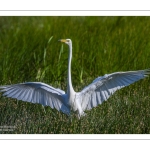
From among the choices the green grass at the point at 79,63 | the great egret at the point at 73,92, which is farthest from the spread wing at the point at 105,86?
the green grass at the point at 79,63

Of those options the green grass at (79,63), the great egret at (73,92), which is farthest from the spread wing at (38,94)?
the green grass at (79,63)

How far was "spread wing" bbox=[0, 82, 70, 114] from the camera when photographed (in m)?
5.60

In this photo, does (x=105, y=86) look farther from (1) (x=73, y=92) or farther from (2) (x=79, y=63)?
(2) (x=79, y=63)

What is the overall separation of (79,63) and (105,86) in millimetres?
1582

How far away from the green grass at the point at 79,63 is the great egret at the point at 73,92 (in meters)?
0.11

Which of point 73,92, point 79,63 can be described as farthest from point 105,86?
point 79,63

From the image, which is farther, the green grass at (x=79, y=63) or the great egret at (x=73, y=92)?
the green grass at (x=79, y=63)

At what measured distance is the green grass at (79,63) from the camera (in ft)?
18.8

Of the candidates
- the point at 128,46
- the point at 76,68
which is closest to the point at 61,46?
the point at 76,68

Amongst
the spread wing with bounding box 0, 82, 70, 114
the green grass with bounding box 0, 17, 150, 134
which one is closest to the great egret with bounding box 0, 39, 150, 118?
the spread wing with bounding box 0, 82, 70, 114

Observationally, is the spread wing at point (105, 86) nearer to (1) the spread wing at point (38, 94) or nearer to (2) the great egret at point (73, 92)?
(2) the great egret at point (73, 92)

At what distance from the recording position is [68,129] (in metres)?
5.58

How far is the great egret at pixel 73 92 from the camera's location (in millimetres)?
5590

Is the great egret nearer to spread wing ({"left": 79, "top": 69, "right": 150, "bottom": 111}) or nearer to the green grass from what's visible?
spread wing ({"left": 79, "top": 69, "right": 150, "bottom": 111})
